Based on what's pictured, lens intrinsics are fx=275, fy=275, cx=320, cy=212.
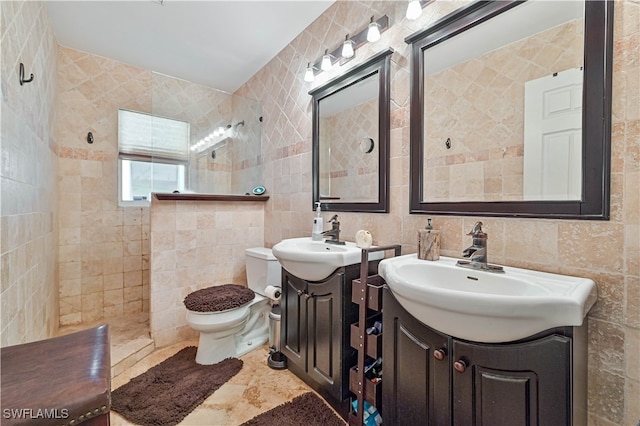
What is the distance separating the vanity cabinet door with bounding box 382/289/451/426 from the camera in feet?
2.93

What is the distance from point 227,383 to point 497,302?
1636 millimetres

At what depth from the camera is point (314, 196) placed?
2.06 m

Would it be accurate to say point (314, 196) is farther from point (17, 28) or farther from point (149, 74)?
point (149, 74)

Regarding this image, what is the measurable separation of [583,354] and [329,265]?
931 mm

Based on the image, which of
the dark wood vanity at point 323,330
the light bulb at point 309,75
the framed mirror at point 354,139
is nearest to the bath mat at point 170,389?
the dark wood vanity at point 323,330

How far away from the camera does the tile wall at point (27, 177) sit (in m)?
1.09

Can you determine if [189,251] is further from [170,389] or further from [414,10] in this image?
[414,10]

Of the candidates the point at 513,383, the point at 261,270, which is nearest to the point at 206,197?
the point at 261,270

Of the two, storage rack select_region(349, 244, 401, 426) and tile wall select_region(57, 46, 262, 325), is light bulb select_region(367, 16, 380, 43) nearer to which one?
storage rack select_region(349, 244, 401, 426)

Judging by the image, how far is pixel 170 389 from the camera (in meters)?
1.62

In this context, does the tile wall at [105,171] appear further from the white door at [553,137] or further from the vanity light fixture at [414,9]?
the white door at [553,137]

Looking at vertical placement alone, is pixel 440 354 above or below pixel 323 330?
above

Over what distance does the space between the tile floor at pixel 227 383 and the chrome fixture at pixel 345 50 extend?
2.04 m

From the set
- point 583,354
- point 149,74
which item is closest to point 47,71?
point 149,74
